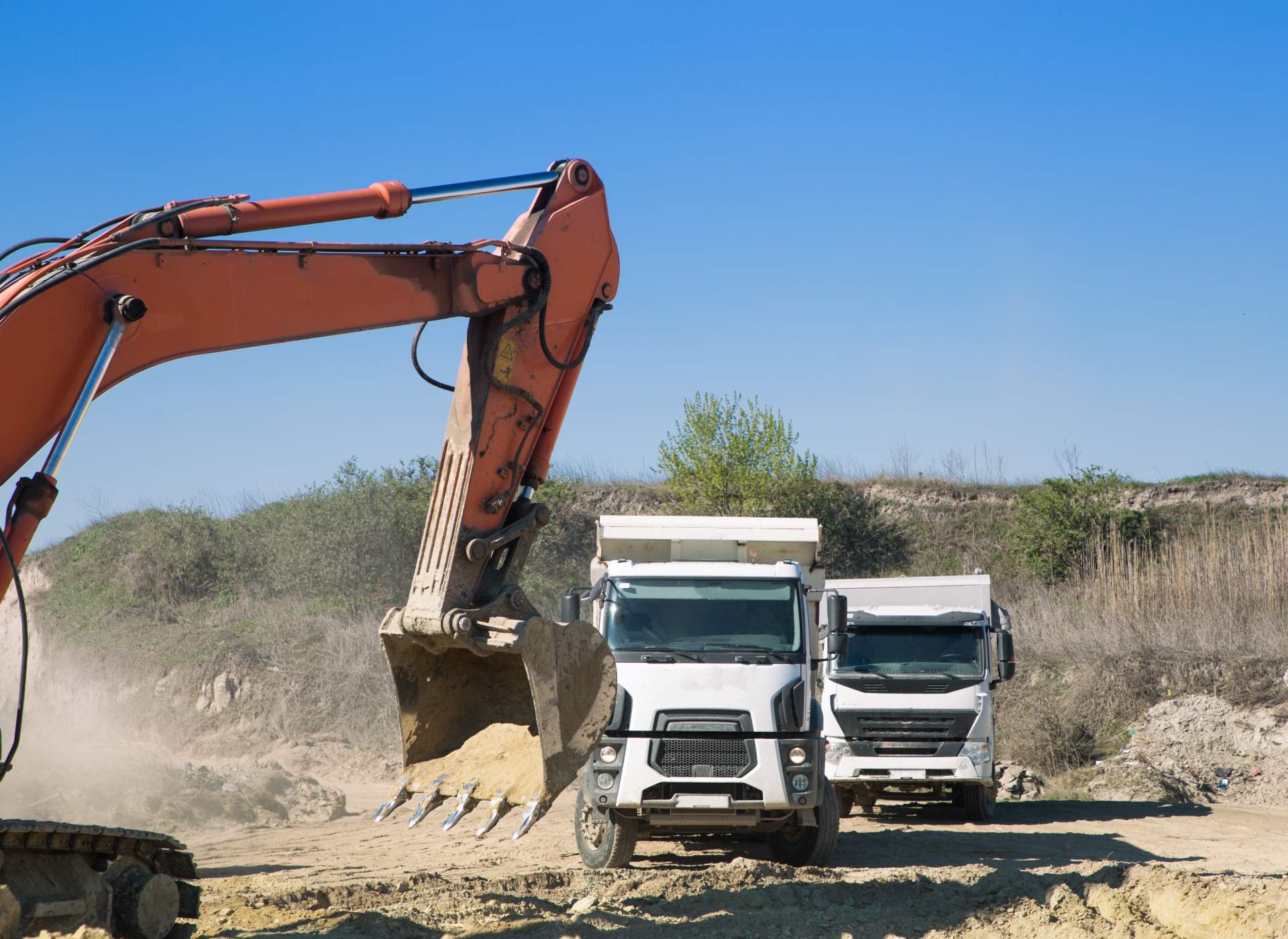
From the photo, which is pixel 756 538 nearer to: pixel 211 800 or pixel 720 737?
pixel 720 737

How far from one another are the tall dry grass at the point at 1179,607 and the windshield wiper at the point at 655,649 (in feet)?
48.6

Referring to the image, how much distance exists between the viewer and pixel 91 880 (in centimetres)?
680

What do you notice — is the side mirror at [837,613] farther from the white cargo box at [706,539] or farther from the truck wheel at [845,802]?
the truck wheel at [845,802]

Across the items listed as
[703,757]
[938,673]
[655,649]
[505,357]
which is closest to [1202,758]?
[938,673]

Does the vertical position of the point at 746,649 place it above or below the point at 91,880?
above

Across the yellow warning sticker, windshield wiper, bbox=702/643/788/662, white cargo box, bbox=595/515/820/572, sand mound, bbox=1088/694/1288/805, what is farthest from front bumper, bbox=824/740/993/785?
the yellow warning sticker

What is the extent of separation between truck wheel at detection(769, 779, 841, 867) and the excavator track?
5684 millimetres

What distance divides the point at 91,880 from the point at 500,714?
2530 millimetres

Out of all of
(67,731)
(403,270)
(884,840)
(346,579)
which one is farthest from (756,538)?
(346,579)

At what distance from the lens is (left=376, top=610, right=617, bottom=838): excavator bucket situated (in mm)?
6684

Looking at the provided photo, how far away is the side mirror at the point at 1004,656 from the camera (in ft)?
50.2

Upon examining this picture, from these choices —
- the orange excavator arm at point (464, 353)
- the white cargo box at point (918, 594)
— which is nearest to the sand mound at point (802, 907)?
the orange excavator arm at point (464, 353)

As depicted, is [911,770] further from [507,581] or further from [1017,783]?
[507,581]

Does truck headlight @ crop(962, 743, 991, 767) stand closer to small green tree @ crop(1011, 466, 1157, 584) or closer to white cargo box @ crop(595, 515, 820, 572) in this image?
white cargo box @ crop(595, 515, 820, 572)
